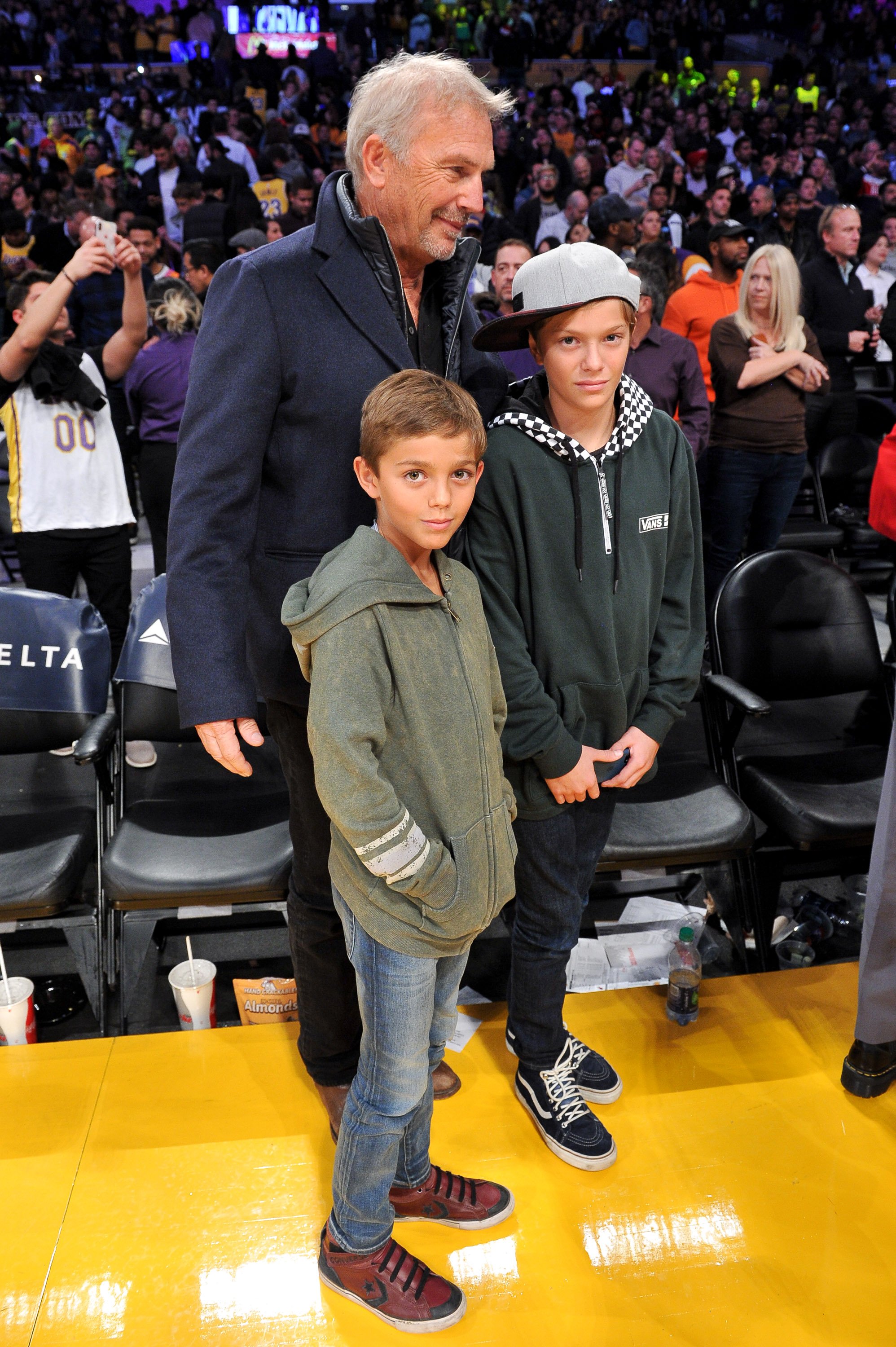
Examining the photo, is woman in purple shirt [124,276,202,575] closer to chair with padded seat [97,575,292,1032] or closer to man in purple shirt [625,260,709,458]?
chair with padded seat [97,575,292,1032]

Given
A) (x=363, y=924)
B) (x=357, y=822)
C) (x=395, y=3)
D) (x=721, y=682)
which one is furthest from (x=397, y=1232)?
(x=395, y=3)

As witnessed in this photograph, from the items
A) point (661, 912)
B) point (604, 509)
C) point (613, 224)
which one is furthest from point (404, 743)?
point (613, 224)

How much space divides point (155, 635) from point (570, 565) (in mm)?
1331

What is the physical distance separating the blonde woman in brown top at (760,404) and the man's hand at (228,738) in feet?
9.10

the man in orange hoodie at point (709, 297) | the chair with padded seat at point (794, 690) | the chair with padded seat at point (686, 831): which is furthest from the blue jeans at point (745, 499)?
the chair with padded seat at point (686, 831)

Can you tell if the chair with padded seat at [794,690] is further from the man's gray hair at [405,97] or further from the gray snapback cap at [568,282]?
the man's gray hair at [405,97]

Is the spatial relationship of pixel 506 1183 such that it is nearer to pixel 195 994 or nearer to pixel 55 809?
pixel 195 994

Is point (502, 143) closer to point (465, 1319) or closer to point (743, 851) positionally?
point (743, 851)

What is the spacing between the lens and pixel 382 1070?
153 centimetres

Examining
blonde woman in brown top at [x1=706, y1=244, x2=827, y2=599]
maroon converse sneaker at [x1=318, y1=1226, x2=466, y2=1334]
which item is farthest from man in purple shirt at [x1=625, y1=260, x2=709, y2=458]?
maroon converse sneaker at [x1=318, y1=1226, x2=466, y2=1334]

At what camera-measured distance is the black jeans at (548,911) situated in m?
1.85

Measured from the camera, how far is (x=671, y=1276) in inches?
66.3

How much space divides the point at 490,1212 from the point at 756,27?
804 inches

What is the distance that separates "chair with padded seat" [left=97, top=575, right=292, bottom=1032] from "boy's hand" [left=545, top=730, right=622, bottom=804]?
Result: 78cm
